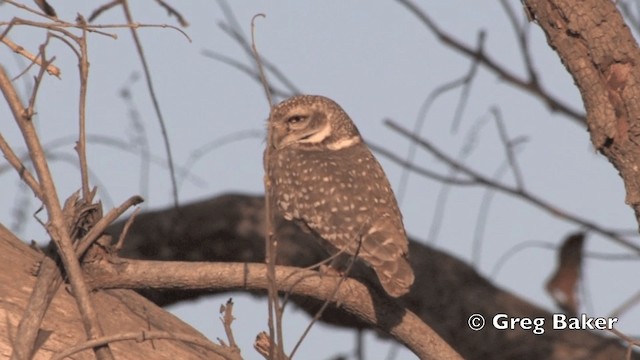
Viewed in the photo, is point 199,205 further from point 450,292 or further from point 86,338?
point 86,338

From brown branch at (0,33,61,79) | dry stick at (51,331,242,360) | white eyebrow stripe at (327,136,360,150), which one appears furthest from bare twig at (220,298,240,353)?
white eyebrow stripe at (327,136,360,150)

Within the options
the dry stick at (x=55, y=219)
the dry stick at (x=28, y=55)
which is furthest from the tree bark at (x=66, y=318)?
the dry stick at (x=28, y=55)

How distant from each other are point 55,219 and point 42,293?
1.02ft

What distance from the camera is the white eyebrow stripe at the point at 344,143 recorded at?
6899 millimetres

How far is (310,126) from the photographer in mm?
6996

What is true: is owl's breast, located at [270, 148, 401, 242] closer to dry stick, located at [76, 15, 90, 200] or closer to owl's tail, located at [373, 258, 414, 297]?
owl's tail, located at [373, 258, 414, 297]

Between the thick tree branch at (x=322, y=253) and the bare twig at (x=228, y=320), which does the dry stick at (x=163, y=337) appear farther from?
the thick tree branch at (x=322, y=253)

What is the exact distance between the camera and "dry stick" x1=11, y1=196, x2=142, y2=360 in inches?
157

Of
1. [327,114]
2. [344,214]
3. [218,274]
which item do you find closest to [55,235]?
[218,274]

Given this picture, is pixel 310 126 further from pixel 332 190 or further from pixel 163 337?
pixel 163 337

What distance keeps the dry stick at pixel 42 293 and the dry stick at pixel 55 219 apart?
0.52ft

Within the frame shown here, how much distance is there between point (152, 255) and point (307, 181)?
220 cm

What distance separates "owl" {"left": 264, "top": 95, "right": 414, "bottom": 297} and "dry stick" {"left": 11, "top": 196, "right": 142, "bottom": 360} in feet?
4.10

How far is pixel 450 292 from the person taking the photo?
27.4ft
